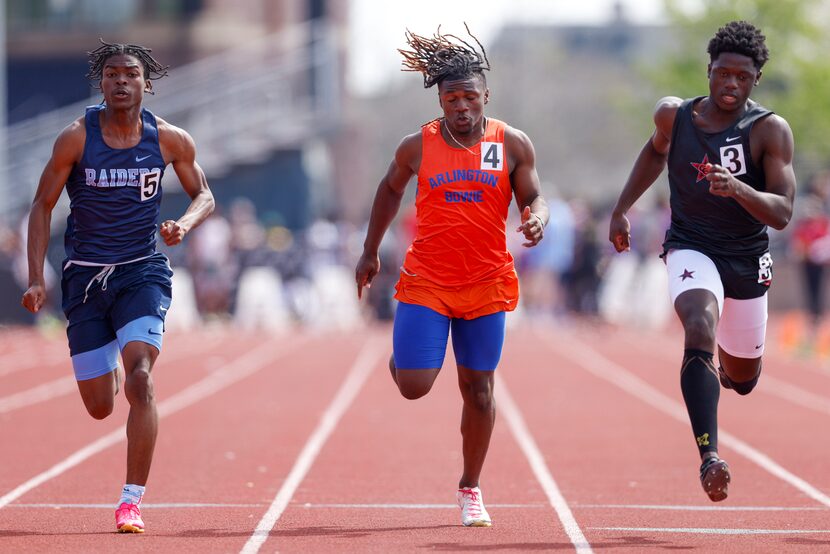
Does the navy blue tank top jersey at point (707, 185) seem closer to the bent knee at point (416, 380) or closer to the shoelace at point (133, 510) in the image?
the bent knee at point (416, 380)

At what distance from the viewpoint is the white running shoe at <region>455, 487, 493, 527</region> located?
7.25 meters

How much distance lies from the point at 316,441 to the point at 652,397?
4734 mm

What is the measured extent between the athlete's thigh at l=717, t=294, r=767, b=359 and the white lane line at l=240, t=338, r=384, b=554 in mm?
2320

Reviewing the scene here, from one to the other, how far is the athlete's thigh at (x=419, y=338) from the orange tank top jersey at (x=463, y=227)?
5cm

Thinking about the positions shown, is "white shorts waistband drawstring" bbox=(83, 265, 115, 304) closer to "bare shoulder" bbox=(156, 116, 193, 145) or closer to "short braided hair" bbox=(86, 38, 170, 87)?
"bare shoulder" bbox=(156, 116, 193, 145)

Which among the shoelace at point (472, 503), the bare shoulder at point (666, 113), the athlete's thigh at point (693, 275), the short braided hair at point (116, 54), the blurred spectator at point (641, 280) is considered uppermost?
the short braided hair at point (116, 54)

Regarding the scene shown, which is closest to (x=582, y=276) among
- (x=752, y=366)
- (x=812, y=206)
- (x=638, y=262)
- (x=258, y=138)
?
(x=638, y=262)

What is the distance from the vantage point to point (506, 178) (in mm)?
7293

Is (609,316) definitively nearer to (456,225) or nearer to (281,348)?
(281,348)

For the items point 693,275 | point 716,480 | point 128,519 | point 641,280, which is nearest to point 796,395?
point 693,275

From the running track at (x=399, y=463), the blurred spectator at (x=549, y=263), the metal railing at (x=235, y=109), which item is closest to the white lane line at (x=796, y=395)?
the running track at (x=399, y=463)

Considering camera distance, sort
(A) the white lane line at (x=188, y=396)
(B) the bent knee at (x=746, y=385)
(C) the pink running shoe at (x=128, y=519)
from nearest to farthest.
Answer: (C) the pink running shoe at (x=128, y=519) → (B) the bent knee at (x=746, y=385) → (A) the white lane line at (x=188, y=396)

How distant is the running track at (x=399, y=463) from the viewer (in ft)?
23.1

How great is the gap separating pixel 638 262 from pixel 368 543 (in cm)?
2122
